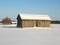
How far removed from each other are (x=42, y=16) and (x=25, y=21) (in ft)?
Answer: 16.0

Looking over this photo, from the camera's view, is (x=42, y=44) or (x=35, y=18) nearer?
(x=42, y=44)

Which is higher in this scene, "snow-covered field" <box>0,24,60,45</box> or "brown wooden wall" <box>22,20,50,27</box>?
"snow-covered field" <box>0,24,60,45</box>

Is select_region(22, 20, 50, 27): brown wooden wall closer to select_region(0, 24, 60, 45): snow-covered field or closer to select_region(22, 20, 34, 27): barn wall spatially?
select_region(22, 20, 34, 27): barn wall

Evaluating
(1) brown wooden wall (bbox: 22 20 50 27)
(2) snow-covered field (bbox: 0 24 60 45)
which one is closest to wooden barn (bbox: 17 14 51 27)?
(1) brown wooden wall (bbox: 22 20 50 27)

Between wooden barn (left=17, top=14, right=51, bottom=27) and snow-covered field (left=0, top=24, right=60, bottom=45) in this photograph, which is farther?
wooden barn (left=17, top=14, right=51, bottom=27)

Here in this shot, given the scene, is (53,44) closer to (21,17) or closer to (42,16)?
(21,17)

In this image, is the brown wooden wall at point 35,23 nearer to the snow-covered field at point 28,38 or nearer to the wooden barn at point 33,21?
the wooden barn at point 33,21

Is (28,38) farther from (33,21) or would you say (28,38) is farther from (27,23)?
(33,21)

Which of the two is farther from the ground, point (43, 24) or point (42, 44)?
point (42, 44)

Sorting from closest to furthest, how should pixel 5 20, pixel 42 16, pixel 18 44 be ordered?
pixel 18 44 < pixel 42 16 < pixel 5 20

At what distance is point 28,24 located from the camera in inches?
1299

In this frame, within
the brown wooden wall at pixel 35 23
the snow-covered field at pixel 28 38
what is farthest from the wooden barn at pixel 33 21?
the snow-covered field at pixel 28 38

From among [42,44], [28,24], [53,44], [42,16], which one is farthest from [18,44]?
[42,16]

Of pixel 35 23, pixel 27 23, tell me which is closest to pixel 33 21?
pixel 35 23
